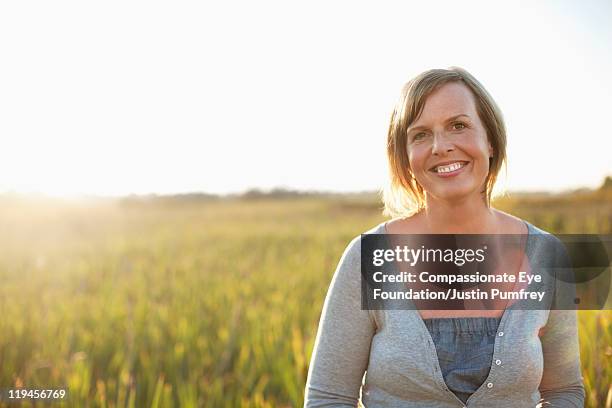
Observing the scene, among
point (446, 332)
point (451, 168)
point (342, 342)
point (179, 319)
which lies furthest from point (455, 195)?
point (179, 319)

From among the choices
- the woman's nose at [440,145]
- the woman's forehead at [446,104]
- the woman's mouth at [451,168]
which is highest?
the woman's forehead at [446,104]

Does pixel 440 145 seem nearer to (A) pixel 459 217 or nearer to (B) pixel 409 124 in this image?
(B) pixel 409 124

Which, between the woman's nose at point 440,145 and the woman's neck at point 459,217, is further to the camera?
the woman's neck at point 459,217

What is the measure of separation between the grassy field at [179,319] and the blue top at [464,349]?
1.71ft

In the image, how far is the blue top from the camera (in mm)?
1441

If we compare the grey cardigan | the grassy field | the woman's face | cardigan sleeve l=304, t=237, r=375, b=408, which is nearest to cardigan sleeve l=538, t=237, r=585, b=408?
the grey cardigan

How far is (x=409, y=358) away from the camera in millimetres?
1429

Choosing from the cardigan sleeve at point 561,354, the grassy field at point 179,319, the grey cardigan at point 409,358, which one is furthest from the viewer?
the grassy field at point 179,319

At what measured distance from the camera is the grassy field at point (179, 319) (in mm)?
2525

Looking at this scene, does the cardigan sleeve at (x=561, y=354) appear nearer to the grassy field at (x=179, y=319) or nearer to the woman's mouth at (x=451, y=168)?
the grassy field at (x=179, y=319)

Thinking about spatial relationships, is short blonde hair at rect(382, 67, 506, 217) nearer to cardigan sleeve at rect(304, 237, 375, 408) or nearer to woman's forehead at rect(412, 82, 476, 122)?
woman's forehead at rect(412, 82, 476, 122)

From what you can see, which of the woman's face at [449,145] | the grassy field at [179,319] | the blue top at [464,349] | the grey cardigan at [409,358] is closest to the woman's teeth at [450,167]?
the woman's face at [449,145]

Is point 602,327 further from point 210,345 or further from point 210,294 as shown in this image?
point 210,294

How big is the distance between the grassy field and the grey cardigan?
0.31 meters
